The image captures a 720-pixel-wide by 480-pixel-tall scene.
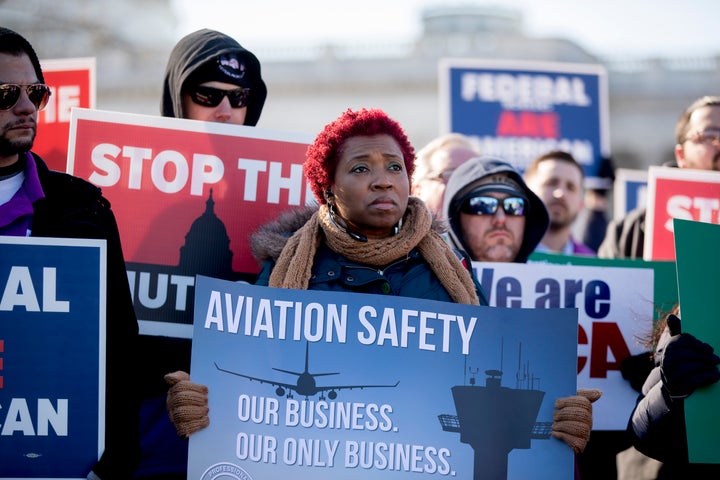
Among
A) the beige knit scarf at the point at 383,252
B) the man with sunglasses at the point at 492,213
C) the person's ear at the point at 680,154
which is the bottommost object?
the beige knit scarf at the point at 383,252

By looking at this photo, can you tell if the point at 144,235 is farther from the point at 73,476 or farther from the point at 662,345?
the point at 662,345

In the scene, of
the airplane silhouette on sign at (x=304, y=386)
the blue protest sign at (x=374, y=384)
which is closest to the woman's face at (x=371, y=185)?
the blue protest sign at (x=374, y=384)

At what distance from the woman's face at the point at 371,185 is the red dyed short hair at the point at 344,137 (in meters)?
0.03

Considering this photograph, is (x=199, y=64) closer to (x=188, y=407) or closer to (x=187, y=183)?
(x=187, y=183)

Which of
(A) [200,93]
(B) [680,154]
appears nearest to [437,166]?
(B) [680,154]

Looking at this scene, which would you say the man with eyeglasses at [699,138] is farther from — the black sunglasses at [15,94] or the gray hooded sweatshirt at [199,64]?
the black sunglasses at [15,94]

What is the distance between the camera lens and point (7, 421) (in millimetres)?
4195

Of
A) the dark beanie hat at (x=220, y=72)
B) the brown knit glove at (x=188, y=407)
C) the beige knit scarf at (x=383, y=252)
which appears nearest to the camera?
the brown knit glove at (x=188, y=407)

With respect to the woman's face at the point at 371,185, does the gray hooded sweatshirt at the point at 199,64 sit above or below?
above

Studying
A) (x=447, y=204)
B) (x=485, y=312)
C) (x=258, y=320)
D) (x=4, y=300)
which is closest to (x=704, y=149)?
(x=447, y=204)

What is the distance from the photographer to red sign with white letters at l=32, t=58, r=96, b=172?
6.41m

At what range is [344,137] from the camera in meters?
4.67

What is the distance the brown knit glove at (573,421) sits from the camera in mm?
4188

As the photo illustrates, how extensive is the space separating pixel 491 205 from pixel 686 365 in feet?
5.35
